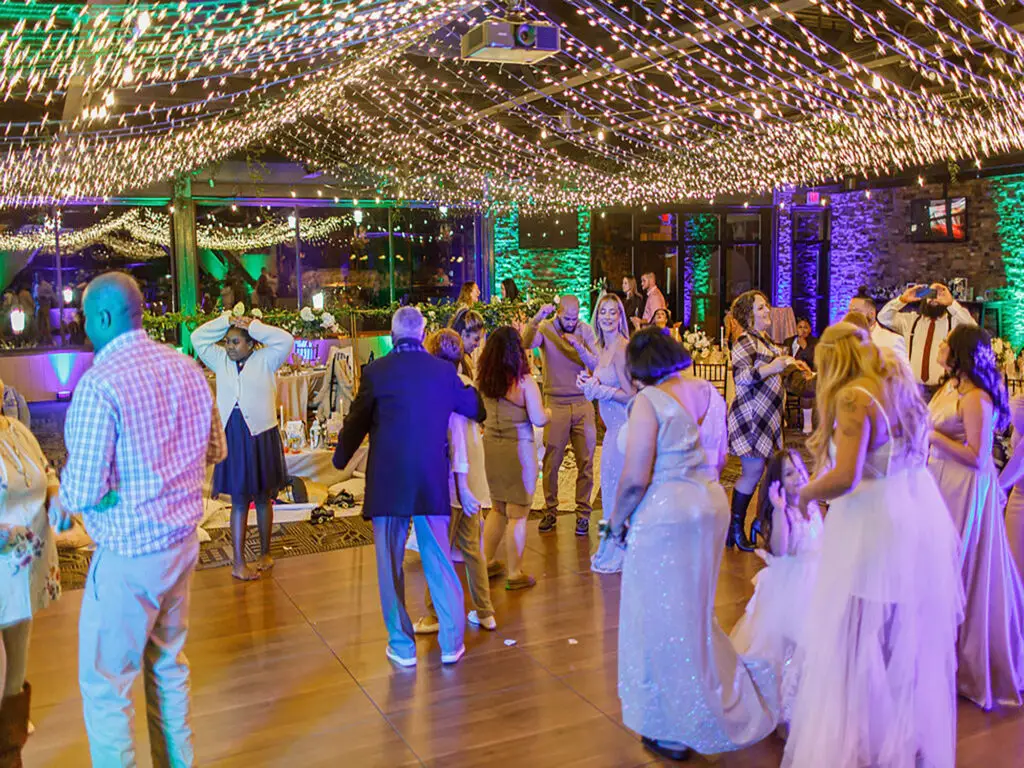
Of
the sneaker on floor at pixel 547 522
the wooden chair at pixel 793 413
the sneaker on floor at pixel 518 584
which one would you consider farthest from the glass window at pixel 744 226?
the sneaker on floor at pixel 518 584

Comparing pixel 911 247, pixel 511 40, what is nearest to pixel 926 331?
pixel 511 40

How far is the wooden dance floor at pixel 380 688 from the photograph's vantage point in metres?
→ 3.47

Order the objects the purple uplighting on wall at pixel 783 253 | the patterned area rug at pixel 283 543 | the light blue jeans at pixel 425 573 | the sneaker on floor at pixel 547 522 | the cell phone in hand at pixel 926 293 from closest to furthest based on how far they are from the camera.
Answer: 1. the light blue jeans at pixel 425 573
2. the patterned area rug at pixel 283 543
3. the sneaker on floor at pixel 547 522
4. the cell phone in hand at pixel 926 293
5. the purple uplighting on wall at pixel 783 253

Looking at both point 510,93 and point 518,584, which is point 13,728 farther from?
point 510,93

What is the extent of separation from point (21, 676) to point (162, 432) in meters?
1.17

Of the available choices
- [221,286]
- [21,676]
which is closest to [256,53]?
[21,676]

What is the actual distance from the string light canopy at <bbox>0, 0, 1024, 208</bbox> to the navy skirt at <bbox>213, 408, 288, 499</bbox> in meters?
2.12

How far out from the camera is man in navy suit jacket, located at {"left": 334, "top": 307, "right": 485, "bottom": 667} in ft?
13.2

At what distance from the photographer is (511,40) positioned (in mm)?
6109

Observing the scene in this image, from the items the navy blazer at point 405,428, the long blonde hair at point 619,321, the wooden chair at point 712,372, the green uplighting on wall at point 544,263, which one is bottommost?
the wooden chair at point 712,372

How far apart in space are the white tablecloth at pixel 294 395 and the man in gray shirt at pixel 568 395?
11.4ft

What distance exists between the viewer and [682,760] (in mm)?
3383

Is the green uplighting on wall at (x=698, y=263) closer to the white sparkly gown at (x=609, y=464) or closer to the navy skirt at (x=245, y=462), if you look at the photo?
the white sparkly gown at (x=609, y=464)

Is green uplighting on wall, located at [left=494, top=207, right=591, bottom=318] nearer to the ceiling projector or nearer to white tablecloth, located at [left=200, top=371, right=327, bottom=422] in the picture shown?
white tablecloth, located at [left=200, top=371, right=327, bottom=422]
